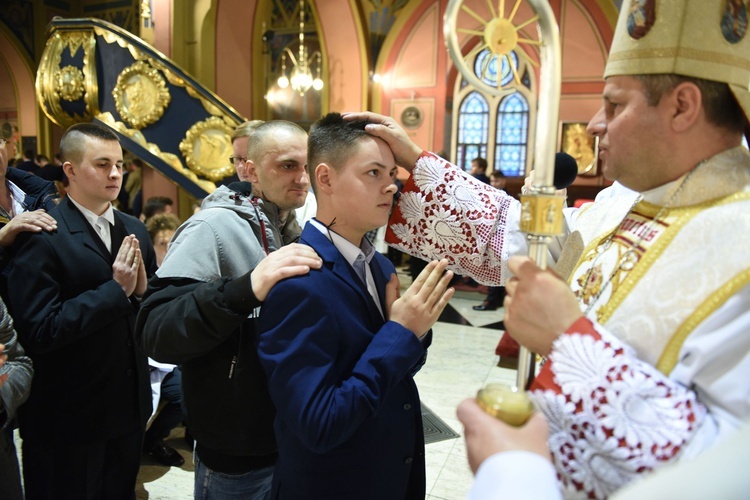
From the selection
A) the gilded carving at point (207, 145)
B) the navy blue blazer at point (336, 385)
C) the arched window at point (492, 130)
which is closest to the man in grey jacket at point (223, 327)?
the navy blue blazer at point (336, 385)

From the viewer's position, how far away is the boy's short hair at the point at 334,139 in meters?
1.31

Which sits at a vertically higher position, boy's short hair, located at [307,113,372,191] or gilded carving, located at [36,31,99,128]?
gilded carving, located at [36,31,99,128]

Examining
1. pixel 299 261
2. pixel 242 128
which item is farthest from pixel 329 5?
pixel 299 261

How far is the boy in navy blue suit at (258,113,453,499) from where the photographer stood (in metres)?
1.10

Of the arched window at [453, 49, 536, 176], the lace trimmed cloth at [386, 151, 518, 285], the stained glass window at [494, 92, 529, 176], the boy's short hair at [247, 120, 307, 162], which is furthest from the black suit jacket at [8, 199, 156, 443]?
the stained glass window at [494, 92, 529, 176]

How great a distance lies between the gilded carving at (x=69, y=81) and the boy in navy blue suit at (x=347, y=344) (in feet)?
15.4

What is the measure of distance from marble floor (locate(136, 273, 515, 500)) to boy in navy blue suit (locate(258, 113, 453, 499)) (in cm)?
160

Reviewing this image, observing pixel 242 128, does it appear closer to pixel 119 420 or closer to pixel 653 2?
pixel 119 420

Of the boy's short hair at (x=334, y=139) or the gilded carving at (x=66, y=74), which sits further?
the gilded carving at (x=66, y=74)

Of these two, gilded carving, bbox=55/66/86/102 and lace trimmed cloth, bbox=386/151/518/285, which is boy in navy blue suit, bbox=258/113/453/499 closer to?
lace trimmed cloth, bbox=386/151/518/285

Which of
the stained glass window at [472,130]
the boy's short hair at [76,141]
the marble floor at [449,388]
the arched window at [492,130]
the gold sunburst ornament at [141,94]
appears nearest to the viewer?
the boy's short hair at [76,141]

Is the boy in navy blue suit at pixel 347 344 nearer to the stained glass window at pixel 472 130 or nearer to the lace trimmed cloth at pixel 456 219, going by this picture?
the lace trimmed cloth at pixel 456 219

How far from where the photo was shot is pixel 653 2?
37.5 inches

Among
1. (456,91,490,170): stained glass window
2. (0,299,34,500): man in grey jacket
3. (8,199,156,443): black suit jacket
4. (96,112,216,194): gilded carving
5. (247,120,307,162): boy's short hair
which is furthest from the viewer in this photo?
(456,91,490,170): stained glass window
